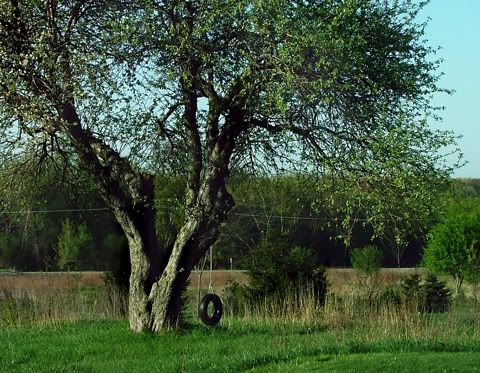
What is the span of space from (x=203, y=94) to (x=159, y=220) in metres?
6.78

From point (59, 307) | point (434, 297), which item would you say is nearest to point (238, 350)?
point (59, 307)

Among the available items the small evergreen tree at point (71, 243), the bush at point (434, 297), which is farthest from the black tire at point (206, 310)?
the small evergreen tree at point (71, 243)

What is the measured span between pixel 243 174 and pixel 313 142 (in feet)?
7.44

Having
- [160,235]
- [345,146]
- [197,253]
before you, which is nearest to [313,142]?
[345,146]

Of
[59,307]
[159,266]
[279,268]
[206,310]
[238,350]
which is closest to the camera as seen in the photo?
[238,350]

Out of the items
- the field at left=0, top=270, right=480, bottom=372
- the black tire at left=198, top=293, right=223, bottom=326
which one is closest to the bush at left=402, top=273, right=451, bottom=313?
the field at left=0, top=270, right=480, bottom=372

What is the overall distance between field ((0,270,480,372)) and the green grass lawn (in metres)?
0.01

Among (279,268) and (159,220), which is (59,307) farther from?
(279,268)

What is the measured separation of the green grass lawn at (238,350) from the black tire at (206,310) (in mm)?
334

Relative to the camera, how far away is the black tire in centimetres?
1515

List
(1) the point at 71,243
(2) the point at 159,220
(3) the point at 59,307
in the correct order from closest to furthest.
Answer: (3) the point at 59,307 < (2) the point at 159,220 < (1) the point at 71,243

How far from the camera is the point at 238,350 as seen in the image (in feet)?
40.2

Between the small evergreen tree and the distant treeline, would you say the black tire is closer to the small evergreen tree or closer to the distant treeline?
the distant treeline

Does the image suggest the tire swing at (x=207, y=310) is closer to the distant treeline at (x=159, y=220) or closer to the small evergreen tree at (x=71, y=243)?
the distant treeline at (x=159, y=220)
